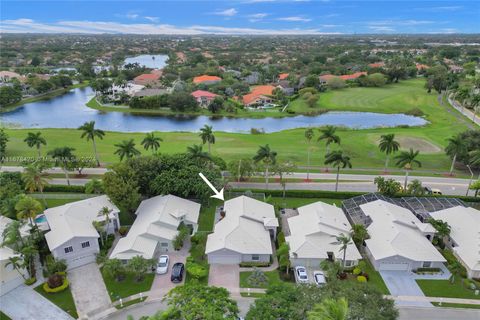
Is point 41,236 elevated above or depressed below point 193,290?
below

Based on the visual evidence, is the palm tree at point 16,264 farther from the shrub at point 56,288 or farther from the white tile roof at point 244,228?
the white tile roof at point 244,228

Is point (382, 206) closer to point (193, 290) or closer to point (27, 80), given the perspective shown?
point (193, 290)

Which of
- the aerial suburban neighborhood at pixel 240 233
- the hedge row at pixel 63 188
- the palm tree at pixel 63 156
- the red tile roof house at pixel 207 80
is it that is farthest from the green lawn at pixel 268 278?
the red tile roof house at pixel 207 80

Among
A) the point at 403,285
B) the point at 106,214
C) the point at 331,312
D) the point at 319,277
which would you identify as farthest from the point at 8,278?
the point at 403,285

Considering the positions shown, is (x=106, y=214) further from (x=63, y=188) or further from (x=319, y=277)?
(x=319, y=277)

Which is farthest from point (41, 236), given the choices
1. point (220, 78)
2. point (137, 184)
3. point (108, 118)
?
point (220, 78)

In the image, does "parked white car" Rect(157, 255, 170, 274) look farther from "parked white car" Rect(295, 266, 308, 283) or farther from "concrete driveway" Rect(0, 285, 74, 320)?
"parked white car" Rect(295, 266, 308, 283)
